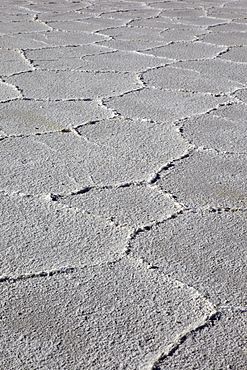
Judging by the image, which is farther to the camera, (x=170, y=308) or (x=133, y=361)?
(x=170, y=308)

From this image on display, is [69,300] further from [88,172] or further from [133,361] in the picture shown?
[88,172]

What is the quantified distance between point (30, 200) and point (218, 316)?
67cm

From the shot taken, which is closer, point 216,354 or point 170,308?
point 216,354

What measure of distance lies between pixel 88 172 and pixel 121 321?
0.74m

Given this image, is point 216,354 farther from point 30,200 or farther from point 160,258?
point 30,200

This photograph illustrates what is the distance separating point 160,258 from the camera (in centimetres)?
138

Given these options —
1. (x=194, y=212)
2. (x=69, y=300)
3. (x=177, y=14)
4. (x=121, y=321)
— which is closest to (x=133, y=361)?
(x=121, y=321)

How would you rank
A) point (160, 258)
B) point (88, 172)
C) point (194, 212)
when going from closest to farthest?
1. point (160, 258)
2. point (194, 212)
3. point (88, 172)

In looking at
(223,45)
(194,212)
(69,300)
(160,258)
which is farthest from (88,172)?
(223,45)

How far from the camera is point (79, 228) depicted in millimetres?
1503

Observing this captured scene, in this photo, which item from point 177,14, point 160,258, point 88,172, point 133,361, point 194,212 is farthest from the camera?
point 177,14

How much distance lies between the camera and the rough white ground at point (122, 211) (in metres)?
1.13

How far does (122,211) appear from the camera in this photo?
1.60 metres

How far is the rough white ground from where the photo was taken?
1.13 m
